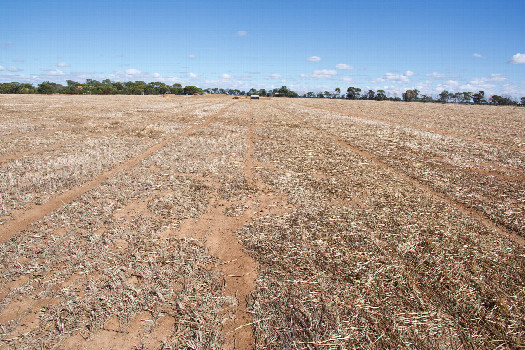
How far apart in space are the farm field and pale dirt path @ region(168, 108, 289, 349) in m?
0.03

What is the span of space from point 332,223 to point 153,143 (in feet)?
41.0

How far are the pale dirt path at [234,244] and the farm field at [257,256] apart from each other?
0.09ft

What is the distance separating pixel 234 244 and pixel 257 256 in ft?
2.26

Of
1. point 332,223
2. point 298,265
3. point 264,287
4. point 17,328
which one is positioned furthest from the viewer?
point 332,223

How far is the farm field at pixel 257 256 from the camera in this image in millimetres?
3709

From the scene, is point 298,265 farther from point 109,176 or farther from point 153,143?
point 153,143

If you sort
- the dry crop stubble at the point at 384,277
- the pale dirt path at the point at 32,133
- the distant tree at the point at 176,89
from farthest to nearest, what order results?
the distant tree at the point at 176,89 → the pale dirt path at the point at 32,133 → the dry crop stubble at the point at 384,277

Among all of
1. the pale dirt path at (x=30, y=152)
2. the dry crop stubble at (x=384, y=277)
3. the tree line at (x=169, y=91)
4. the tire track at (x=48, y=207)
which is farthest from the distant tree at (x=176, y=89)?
the dry crop stubble at (x=384, y=277)

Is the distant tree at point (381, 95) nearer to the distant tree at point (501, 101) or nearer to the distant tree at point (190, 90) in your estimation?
the distant tree at point (501, 101)

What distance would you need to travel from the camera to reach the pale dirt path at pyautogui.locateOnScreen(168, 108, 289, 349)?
378 centimetres

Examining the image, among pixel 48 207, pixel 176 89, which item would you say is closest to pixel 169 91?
pixel 176 89

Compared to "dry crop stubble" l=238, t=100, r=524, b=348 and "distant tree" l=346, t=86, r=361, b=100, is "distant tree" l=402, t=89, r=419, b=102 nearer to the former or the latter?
"distant tree" l=346, t=86, r=361, b=100

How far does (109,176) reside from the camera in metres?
9.62

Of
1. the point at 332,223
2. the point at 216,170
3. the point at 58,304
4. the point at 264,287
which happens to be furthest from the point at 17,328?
the point at 216,170
